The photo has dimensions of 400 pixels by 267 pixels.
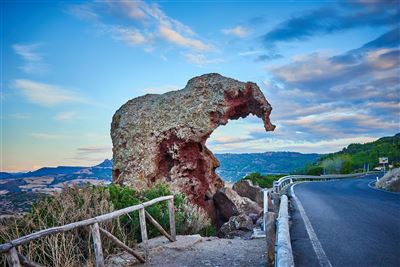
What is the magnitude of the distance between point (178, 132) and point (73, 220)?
10.4 meters

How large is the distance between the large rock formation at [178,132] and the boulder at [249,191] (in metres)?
2.20

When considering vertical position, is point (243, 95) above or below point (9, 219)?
above

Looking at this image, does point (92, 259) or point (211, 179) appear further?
point (211, 179)

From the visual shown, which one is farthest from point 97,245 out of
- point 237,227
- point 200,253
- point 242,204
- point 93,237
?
point 242,204

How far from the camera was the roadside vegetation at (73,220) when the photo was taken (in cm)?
791

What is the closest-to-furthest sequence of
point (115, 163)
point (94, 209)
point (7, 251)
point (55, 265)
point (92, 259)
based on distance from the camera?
point (7, 251) → point (55, 265) → point (92, 259) → point (94, 209) → point (115, 163)

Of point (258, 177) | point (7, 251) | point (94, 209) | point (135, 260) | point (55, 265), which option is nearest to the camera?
point (7, 251)

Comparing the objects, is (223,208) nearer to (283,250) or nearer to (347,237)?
(347,237)

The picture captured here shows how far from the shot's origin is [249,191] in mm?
22734

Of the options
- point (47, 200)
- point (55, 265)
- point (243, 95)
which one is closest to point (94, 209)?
point (47, 200)

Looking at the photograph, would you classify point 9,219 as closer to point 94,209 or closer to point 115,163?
point 94,209

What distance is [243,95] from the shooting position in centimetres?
2128

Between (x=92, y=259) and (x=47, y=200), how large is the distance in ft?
9.02

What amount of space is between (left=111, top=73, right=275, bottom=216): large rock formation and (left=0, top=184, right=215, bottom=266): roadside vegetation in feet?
19.2
